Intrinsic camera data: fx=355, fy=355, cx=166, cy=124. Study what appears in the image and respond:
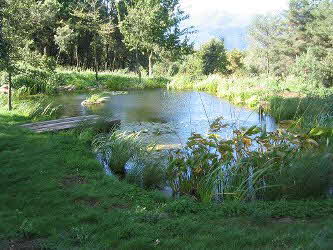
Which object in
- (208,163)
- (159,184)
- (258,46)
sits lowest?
(159,184)

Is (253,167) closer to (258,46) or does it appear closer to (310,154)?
(310,154)

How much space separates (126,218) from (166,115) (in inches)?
310

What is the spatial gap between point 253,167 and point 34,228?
2707 mm

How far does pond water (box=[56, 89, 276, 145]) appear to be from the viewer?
26.3 ft

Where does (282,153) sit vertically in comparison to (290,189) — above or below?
above

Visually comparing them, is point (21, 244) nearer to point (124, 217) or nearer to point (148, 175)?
point (124, 217)

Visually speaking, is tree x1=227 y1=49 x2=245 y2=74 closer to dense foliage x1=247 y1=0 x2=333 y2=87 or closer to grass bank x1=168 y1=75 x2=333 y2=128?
dense foliage x1=247 y1=0 x2=333 y2=87

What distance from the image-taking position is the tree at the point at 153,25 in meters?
22.7

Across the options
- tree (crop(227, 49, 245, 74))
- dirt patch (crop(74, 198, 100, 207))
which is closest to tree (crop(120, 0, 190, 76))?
tree (crop(227, 49, 245, 74))

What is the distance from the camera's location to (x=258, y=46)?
3475cm

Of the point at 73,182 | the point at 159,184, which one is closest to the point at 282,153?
the point at 159,184

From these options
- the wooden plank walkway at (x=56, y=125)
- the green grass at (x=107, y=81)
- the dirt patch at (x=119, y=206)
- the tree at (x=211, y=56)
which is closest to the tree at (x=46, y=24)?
the green grass at (x=107, y=81)

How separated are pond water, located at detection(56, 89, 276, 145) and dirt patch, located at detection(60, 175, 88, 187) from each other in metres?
2.64

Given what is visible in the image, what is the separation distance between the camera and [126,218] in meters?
3.26
